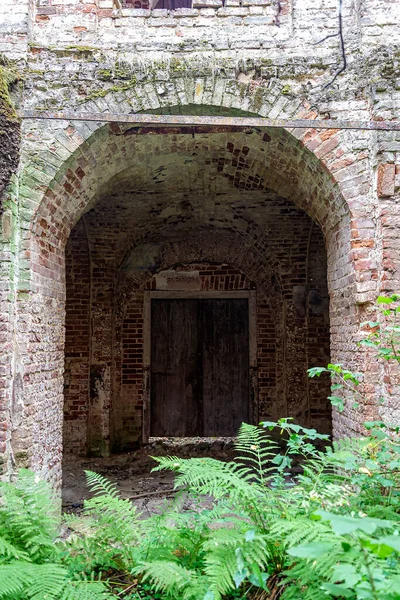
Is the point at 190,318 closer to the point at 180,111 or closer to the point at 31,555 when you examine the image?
the point at 180,111

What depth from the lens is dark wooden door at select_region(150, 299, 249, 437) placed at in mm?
7648

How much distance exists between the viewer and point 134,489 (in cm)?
543

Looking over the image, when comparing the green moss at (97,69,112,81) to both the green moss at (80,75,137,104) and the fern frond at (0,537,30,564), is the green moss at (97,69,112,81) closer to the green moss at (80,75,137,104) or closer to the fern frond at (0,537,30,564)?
the green moss at (80,75,137,104)

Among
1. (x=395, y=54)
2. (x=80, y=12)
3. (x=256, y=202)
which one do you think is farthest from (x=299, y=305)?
(x=80, y=12)

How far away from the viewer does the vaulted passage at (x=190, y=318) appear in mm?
6914

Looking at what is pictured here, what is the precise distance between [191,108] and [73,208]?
1410mm

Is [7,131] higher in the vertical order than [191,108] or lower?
lower

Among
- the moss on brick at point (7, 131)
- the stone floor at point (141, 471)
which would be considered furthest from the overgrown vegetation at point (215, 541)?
the moss on brick at point (7, 131)

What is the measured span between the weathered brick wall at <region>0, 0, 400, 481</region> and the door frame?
3295 mm

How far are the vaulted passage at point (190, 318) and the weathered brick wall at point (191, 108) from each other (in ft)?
7.95

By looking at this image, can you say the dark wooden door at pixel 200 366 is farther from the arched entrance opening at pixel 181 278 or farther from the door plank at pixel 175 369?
the arched entrance opening at pixel 181 278

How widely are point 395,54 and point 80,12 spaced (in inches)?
104

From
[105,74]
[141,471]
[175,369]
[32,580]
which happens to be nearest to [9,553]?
[32,580]

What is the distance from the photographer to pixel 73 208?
4.32 meters
